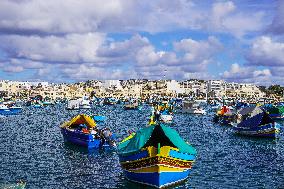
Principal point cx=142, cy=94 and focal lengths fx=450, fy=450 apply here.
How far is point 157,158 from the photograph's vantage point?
24750 mm

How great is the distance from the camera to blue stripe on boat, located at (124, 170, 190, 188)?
2530cm

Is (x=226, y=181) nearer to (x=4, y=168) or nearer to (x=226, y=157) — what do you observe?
(x=226, y=157)

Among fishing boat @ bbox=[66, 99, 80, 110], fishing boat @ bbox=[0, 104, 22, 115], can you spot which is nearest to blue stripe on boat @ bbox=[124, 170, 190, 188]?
fishing boat @ bbox=[0, 104, 22, 115]

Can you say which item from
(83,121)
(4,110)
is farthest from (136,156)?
(4,110)

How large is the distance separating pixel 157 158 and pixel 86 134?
19201 mm

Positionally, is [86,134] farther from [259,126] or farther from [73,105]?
[73,105]

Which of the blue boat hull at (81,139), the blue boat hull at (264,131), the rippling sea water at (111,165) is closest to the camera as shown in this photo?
the rippling sea water at (111,165)

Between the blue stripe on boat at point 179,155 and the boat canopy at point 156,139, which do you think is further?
the boat canopy at point 156,139

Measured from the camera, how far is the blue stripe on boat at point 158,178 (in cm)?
2530

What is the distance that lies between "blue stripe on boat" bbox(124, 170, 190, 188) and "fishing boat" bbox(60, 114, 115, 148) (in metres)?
14.8

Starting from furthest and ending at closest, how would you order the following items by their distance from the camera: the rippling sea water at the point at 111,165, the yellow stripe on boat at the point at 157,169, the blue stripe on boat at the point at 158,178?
the rippling sea water at the point at 111,165 → the blue stripe on boat at the point at 158,178 → the yellow stripe on boat at the point at 157,169

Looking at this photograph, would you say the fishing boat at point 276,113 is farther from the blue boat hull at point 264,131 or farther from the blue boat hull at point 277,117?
the blue boat hull at point 264,131

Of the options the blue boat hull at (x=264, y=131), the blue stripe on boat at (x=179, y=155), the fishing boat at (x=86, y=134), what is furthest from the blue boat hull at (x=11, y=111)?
the blue stripe on boat at (x=179, y=155)

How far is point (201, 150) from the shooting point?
1663 inches
